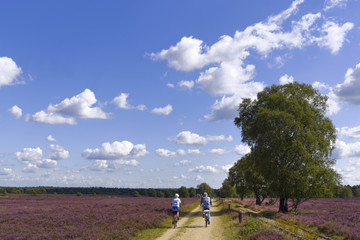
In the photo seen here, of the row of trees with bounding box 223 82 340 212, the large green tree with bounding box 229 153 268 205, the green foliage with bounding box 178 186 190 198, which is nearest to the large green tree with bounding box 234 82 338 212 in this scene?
the row of trees with bounding box 223 82 340 212

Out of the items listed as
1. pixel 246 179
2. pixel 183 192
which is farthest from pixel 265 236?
pixel 183 192

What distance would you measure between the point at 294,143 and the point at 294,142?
0.13m

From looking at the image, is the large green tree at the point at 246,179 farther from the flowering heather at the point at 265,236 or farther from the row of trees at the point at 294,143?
the flowering heather at the point at 265,236

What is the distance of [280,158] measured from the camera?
30438 mm

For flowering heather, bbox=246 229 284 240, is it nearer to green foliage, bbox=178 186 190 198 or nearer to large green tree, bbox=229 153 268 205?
large green tree, bbox=229 153 268 205

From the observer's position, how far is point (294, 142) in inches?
1128

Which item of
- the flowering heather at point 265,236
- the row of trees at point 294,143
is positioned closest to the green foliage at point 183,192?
the row of trees at point 294,143

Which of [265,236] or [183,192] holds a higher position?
[265,236]

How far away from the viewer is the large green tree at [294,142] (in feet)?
94.4

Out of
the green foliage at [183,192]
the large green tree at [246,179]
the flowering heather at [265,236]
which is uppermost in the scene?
the large green tree at [246,179]

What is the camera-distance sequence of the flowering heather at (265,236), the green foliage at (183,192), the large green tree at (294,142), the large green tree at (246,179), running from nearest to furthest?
the flowering heather at (265,236) < the large green tree at (294,142) < the large green tree at (246,179) < the green foliage at (183,192)

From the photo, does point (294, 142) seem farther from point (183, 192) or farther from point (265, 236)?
point (183, 192)

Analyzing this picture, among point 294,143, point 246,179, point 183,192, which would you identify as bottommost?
point 183,192

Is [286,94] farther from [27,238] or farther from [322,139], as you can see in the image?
[27,238]
